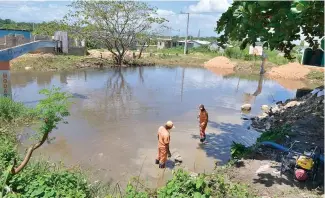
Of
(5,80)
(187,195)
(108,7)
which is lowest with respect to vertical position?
(187,195)

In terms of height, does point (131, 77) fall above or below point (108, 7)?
below

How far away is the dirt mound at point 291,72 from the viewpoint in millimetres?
31016

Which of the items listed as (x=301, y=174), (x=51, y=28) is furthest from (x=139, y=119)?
(x=51, y=28)

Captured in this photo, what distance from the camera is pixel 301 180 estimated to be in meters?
6.63

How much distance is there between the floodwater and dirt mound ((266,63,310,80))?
5.99 metres

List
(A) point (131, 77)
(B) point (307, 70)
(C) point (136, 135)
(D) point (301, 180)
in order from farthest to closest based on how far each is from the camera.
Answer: (B) point (307, 70)
(A) point (131, 77)
(C) point (136, 135)
(D) point (301, 180)

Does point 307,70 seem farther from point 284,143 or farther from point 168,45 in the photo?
point 168,45

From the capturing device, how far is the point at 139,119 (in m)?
13.2

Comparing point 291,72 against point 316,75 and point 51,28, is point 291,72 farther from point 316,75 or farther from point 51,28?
point 51,28

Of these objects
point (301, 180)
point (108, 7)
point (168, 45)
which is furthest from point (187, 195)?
point (168, 45)

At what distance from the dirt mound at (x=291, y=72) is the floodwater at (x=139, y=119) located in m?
5.99

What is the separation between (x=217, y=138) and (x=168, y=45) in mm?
56816

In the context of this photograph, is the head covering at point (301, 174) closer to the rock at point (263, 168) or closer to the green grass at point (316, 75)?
the rock at point (263, 168)

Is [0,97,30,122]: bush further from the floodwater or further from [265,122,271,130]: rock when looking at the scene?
[265,122,271,130]: rock
